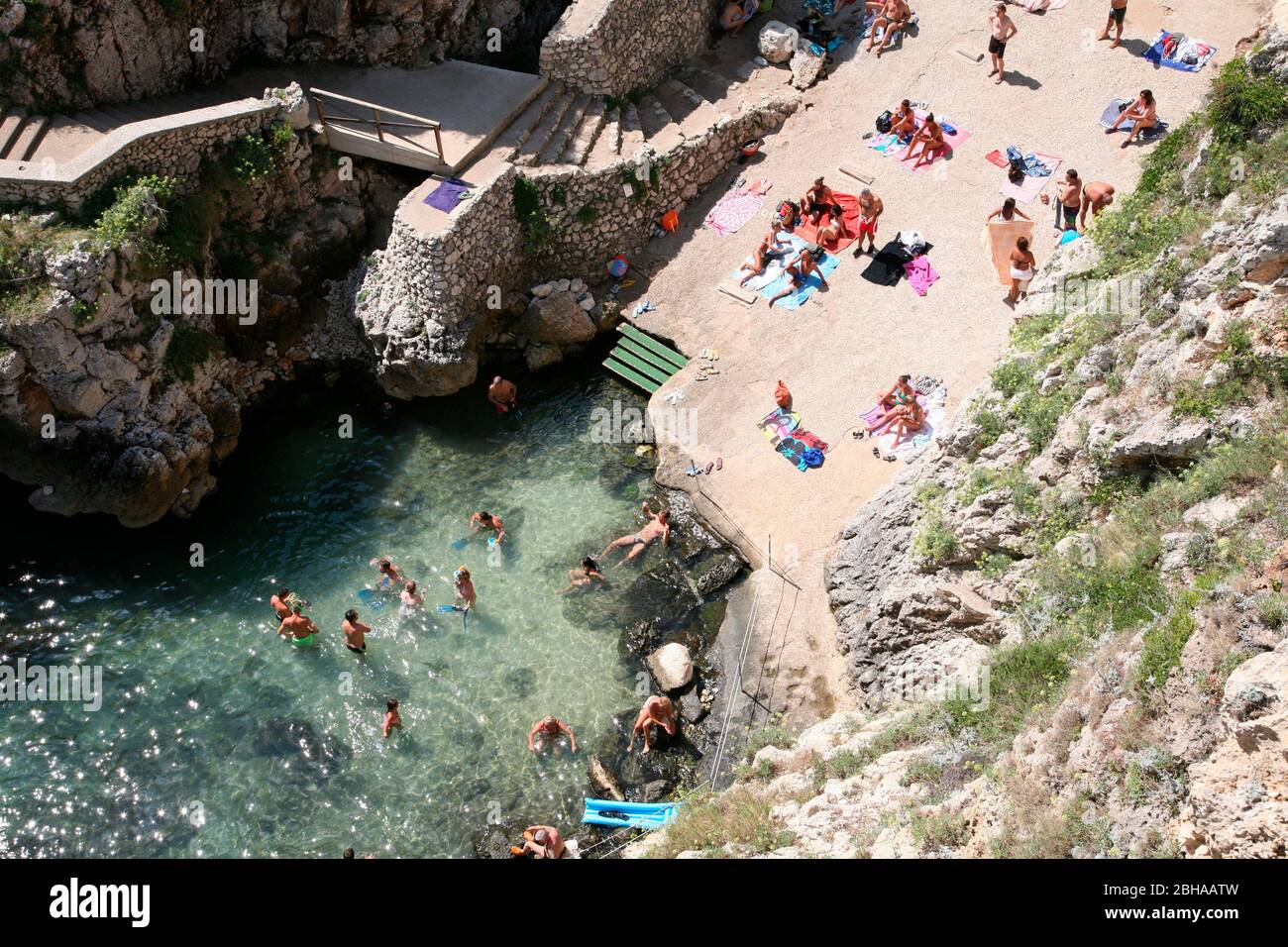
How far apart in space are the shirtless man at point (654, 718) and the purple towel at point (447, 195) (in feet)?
37.2

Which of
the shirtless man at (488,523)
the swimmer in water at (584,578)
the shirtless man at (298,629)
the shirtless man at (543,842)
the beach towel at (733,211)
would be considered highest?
the beach towel at (733,211)

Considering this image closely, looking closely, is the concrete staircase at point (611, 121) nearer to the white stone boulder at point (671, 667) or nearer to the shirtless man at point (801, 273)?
the shirtless man at point (801, 273)

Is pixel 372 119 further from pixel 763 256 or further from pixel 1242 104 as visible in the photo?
pixel 1242 104

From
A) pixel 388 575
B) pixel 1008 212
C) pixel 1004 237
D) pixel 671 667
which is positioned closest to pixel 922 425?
pixel 1004 237

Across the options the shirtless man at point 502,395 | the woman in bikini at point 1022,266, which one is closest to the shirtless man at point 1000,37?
the woman in bikini at point 1022,266

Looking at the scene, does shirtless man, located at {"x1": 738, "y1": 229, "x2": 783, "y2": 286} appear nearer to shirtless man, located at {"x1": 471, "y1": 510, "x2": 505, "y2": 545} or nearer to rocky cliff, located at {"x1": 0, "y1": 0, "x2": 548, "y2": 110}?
shirtless man, located at {"x1": 471, "y1": 510, "x2": 505, "y2": 545}

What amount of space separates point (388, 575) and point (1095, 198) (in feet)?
53.0

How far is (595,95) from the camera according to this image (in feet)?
82.9

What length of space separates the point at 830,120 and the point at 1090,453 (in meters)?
13.7

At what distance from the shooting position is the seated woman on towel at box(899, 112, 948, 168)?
24.6 metres

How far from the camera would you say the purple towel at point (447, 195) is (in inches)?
905

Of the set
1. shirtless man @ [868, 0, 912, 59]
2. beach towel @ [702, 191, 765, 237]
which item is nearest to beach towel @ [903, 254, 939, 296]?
beach towel @ [702, 191, 765, 237]

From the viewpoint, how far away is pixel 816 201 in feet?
80.2
